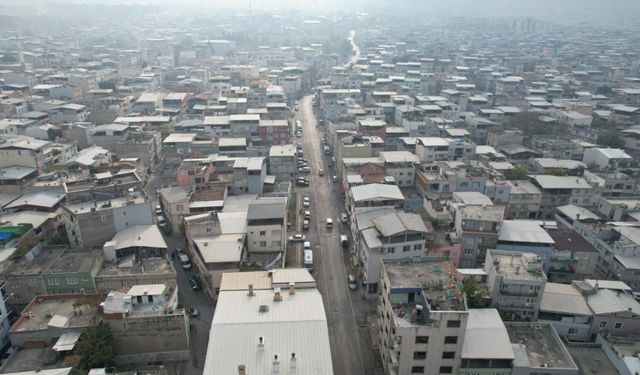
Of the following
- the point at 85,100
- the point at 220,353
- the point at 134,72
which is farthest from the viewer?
the point at 134,72

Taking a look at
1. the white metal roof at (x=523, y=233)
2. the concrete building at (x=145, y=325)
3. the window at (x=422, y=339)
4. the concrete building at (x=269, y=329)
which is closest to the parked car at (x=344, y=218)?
the white metal roof at (x=523, y=233)

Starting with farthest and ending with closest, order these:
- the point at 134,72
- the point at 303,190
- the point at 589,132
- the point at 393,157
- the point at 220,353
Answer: the point at 134,72, the point at 589,132, the point at 303,190, the point at 393,157, the point at 220,353

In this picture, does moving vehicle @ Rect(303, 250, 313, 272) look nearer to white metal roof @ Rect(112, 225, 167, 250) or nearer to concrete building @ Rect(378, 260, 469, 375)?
white metal roof @ Rect(112, 225, 167, 250)

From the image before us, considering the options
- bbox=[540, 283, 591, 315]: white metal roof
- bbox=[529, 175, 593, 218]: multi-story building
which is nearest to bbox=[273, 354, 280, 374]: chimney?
bbox=[540, 283, 591, 315]: white metal roof

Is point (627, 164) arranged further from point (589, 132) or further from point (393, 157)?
point (393, 157)

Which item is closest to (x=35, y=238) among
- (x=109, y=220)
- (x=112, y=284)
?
(x=109, y=220)

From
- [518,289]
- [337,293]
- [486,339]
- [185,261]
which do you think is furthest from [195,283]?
[518,289]

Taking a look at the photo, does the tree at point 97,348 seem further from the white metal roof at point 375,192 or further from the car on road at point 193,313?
the white metal roof at point 375,192

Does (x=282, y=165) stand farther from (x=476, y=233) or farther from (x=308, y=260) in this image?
(x=476, y=233)
